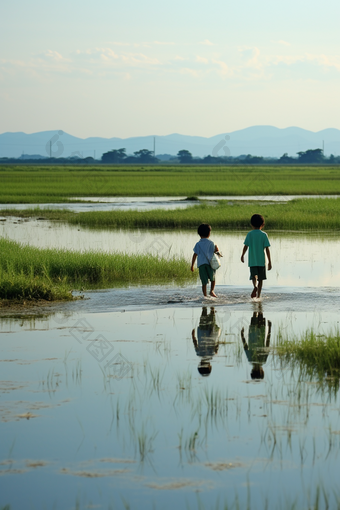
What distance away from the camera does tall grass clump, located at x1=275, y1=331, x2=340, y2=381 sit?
19.7 feet

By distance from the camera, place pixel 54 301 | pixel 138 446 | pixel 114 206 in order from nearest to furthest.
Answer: pixel 138 446, pixel 54 301, pixel 114 206

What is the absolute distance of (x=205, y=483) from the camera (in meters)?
3.89

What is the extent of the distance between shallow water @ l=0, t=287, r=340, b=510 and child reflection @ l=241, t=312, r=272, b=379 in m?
0.05

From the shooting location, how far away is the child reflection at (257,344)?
6180 millimetres

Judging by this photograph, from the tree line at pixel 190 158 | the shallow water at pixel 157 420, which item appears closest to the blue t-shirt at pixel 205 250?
the shallow water at pixel 157 420

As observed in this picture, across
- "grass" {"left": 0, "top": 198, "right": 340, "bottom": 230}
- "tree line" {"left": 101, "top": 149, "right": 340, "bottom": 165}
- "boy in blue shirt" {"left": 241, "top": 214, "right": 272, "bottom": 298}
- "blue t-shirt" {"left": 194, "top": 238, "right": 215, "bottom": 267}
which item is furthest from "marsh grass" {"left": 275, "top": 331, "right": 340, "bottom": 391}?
"tree line" {"left": 101, "top": 149, "right": 340, "bottom": 165}

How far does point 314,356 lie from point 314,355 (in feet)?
0.08

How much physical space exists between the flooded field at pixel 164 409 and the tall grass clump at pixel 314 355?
11 centimetres

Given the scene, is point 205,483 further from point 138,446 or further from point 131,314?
point 131,314

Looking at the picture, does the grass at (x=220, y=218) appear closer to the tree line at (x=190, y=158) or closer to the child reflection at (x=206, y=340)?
the child reflection at (x=206, y=340)

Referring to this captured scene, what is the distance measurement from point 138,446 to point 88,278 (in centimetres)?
747

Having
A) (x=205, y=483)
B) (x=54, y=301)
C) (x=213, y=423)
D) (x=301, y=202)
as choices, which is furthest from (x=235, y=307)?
(x=301, y=202)

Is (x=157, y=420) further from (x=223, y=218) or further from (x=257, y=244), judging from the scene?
(x=223, y=218)

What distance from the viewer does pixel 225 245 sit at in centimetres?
1686
